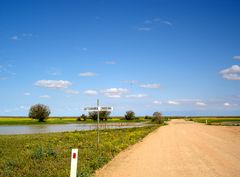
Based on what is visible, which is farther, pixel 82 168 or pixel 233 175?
pixel 82 168

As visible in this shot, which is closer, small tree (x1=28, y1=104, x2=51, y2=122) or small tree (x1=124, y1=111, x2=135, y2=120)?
small tree (x1=28, y1=104, x2=51, y2=122)

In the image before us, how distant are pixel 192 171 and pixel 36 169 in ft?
19.0

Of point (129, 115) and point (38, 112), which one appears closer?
point (38, 112)

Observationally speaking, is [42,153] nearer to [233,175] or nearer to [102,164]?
[102,164]

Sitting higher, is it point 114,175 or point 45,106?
point 45,106

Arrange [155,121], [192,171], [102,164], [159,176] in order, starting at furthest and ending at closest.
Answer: [155,121]
[102,164]
[192,171]
[159,176]

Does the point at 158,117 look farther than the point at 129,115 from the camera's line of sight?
No

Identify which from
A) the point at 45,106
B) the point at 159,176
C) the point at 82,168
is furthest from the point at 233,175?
the point at 45,106

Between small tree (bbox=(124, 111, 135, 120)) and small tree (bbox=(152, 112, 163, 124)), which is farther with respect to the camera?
small tree (bbox=(124, 111, 135, 120))

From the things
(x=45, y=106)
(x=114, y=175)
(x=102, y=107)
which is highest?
(x=45, y=106)

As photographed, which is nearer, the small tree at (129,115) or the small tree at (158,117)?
the small tree at (158,117)

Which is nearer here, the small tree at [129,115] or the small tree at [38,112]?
the small tree at [38,112]

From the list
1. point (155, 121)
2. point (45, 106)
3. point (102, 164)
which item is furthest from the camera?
point (45, 106)

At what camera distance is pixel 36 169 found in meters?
11.9
